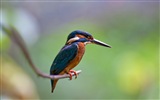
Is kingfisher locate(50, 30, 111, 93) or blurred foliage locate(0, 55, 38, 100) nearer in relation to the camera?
kingfisher locate(50, 30, 111, 93)

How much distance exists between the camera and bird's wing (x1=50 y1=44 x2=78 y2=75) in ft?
2.20

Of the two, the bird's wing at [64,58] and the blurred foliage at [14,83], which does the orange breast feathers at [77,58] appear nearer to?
the bird's wing at [64,58]

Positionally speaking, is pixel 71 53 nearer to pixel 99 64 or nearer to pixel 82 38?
pixel 82 38

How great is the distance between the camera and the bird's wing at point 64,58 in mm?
671

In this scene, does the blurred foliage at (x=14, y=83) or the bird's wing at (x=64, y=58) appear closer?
the bird's wing at (x=64, y=58)

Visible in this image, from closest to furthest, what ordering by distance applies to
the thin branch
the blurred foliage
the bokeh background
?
the thin branch → the blurred foliage → the bokeh background

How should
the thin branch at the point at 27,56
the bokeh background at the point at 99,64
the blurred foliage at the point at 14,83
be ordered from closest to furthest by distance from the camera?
the thin branch at the point at 27,56
the blurred foliage at the point at 14,83
the bokeh background at the point at 99,64

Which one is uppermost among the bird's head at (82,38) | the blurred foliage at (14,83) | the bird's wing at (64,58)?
the bird's head at (82,38)

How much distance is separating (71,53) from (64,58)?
0.01 meters

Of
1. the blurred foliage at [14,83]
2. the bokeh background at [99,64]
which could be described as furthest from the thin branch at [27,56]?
the bokeh background at [99,64]

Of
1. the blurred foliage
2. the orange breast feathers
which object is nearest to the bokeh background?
the blurred foliage

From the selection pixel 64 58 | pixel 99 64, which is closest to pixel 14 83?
pixel 99 64

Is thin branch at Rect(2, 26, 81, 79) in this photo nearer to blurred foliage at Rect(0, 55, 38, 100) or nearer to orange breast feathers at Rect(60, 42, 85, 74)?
orange breast feathers at Rect(60, 42, 85, 74)

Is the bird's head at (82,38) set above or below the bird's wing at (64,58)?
above
